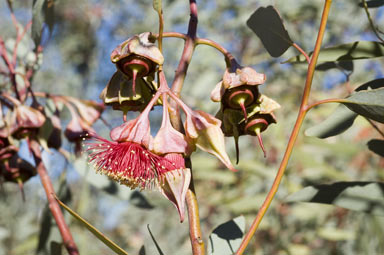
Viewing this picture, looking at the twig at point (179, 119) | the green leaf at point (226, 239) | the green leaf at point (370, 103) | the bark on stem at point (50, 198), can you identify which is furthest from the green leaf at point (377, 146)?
the bark on stem at point (50, 198)

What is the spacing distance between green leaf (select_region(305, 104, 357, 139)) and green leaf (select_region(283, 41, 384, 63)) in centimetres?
10

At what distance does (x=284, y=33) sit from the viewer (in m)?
0.87

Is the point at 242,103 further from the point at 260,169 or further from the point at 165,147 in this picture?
the point at 260,169

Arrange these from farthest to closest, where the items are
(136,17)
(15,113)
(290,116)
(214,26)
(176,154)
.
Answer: (136,17) < (214,26) < (290,116) < (15,113) < (176,154)

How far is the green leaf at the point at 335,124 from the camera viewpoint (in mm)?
924

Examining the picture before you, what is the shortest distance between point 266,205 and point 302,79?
254 centimetres

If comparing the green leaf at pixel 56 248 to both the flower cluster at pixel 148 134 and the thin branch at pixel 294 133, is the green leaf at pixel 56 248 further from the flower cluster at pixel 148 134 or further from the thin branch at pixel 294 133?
the thin branch at pixel 294 133

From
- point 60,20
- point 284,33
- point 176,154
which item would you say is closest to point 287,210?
point 284,33

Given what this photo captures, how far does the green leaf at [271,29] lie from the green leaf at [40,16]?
17.1 inches

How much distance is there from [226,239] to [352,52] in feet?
1.43

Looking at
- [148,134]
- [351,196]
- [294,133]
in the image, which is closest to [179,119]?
[148,134]

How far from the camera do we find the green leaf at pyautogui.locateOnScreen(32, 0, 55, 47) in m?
0.97

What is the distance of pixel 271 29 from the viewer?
2.86 ft

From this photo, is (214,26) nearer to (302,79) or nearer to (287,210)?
(302,79)
